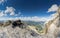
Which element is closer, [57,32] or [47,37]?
[57,32]

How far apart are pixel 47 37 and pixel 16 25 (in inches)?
24.0

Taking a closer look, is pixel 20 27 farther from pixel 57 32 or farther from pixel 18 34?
pixel 57 32

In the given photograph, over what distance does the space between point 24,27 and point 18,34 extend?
17cm

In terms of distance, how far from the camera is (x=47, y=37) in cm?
267

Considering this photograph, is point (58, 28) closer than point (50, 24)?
Yes

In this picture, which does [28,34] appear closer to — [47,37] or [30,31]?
[30,31]

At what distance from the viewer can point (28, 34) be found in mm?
2629

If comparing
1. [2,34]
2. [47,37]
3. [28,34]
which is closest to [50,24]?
[47,37]

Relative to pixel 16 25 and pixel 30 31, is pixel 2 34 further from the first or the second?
pixel 30 31

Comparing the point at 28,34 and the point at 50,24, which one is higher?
the point at 50,24

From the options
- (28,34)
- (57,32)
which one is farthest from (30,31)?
(57,32)

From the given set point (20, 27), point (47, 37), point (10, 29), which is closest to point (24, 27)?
point (20, 27)

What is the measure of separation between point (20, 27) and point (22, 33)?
4.8 inches

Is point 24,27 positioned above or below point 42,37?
above
